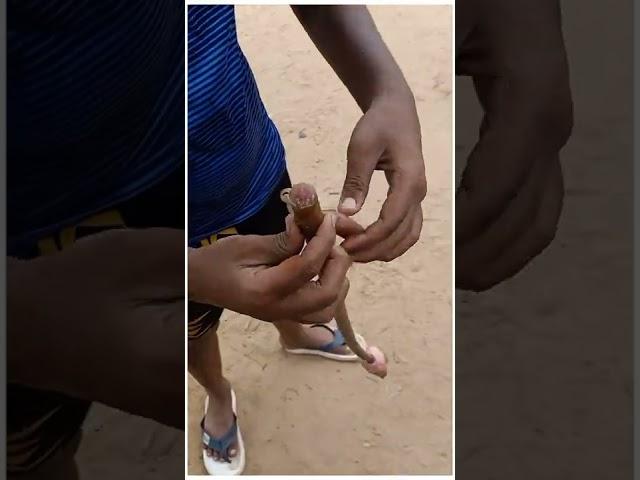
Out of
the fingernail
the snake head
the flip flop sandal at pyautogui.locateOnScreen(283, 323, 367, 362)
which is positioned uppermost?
the fingernail

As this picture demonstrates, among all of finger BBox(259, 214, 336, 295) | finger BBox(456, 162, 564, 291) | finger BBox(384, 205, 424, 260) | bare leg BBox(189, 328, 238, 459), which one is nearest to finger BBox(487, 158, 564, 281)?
finger BBox(456, 162, 564, 291)

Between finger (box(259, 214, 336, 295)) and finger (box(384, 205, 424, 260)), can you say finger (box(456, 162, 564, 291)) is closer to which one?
finger (box(384, 205, 424, 260))

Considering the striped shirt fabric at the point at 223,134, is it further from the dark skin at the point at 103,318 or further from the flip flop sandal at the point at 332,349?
→ the flip flop sandal at the point at 332,349

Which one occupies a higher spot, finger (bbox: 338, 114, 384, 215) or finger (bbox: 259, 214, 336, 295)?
finger (bbox: 338, 114, 384, 215)

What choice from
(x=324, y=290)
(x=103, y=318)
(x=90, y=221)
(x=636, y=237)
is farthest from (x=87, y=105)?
(x=636, y=237)

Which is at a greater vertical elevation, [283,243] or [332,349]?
[283,243]

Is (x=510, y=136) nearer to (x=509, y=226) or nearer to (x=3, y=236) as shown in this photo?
(x=509, y=226)
